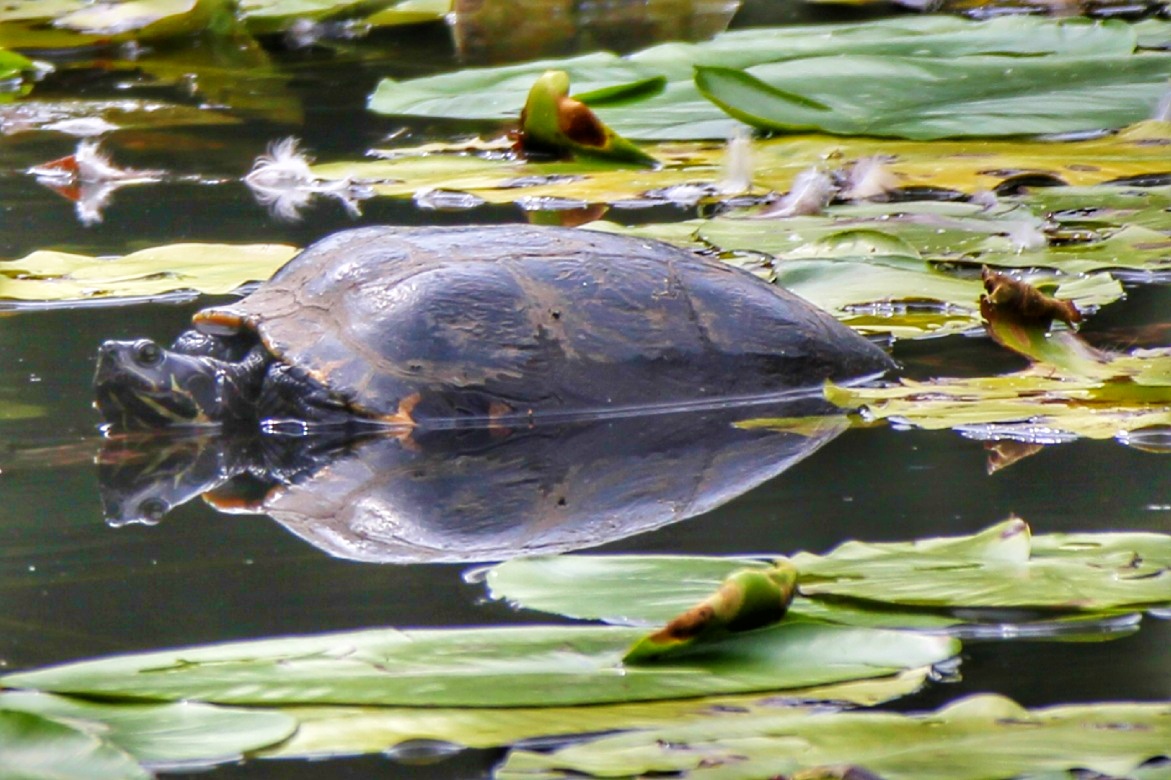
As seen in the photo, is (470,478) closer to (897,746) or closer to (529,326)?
(529,326)

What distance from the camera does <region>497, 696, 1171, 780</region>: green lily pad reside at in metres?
1.31

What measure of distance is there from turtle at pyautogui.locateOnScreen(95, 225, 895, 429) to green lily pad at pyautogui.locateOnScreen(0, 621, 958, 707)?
1080mm

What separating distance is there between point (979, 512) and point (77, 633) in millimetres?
998

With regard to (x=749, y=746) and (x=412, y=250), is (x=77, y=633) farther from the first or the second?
(x=412, y=250)

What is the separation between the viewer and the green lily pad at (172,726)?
1.40 meters

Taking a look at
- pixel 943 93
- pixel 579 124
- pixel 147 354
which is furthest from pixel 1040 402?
pixel 943 93

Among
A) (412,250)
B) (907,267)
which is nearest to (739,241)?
Answer: (907,267)

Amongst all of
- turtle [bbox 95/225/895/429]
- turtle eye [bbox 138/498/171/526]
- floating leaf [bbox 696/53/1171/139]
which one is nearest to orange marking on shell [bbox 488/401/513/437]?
turtle [bbox 95/225/895/429]

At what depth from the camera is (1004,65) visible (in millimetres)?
4918

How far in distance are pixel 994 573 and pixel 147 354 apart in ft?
4.67

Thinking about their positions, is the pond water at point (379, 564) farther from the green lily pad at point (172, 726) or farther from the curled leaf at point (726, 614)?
the curled leaf at point (726, 614)

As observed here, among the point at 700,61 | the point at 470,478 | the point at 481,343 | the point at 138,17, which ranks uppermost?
the point at 138,17

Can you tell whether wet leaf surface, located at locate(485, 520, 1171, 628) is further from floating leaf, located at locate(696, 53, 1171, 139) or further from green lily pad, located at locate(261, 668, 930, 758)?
floating leaf, located at locate(696, 53, 1171, 139)

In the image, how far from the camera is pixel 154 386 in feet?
8.93
